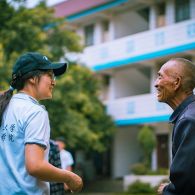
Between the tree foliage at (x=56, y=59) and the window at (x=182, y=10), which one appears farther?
the window at (x=182, y=10)

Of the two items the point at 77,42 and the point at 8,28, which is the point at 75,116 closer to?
the point at 77,42

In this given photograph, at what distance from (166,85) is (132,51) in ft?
66.1

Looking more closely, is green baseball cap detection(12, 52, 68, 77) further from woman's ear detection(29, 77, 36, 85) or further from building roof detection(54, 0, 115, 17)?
building roof detection(54, 0, 115, 17)

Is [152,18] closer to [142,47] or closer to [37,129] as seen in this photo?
[142,47]

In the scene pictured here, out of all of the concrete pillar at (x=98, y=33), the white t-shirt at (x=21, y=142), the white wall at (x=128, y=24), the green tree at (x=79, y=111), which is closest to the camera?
the white t-shirt at (x=21, y=142)

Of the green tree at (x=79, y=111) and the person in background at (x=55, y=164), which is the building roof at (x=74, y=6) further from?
the person in background at (x=55, y=164)

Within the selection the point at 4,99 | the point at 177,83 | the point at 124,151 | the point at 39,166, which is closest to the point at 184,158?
the point at 177,83

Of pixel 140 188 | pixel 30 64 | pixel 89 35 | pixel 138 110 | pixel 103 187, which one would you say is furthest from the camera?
pixel 89 35

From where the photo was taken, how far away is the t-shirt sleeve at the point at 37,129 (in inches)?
118

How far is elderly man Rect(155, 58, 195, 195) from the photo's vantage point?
9.73ft

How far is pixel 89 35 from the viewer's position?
26672 mm

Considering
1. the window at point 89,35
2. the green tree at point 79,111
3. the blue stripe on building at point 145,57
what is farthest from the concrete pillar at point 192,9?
the window at point 89,35

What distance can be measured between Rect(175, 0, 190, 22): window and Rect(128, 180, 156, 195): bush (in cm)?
704

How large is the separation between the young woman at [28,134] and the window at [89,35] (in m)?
23.2
